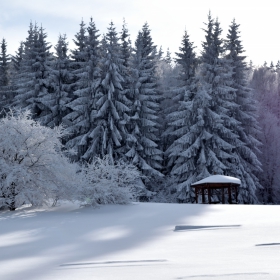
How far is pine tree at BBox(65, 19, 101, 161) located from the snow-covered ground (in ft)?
57.5

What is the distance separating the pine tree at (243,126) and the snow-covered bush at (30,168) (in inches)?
736

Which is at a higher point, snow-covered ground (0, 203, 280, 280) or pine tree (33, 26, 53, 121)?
pine tree (33, 26, 53, 121)

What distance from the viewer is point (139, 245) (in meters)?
8.20

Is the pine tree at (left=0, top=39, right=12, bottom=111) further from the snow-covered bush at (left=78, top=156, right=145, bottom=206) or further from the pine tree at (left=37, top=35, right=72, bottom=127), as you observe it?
the snow-covered bush at (left=78, top=156, right=145, bottom=206)

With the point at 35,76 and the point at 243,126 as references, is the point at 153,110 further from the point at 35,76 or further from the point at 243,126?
the point at 35,76

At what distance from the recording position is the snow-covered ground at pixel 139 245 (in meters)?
5.66

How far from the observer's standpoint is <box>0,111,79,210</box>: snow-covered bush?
48.0ft

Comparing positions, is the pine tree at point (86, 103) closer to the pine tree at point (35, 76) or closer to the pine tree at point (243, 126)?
the pine tree at point (35, 76)

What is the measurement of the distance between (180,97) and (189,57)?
3492mm

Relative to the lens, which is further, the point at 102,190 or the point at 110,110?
the point at 110,110

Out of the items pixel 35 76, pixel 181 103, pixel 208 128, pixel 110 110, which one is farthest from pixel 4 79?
pixel 208 128

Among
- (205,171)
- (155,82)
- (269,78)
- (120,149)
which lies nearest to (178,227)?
(205,171)

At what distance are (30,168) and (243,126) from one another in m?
22.8

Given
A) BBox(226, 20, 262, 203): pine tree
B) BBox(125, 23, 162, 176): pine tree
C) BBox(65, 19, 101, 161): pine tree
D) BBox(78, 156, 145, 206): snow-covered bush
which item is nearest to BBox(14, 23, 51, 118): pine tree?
BBox(65, 19, 101, 161): pine tree
